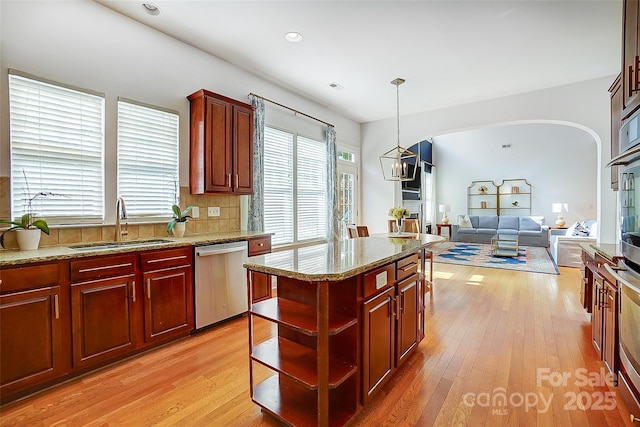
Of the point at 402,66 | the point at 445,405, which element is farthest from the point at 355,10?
the point at 445,405

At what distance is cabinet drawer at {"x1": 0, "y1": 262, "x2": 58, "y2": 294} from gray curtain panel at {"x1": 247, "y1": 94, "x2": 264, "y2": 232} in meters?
2.07

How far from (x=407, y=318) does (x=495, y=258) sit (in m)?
5.69

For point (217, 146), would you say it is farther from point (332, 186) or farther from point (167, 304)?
point (332, 186)

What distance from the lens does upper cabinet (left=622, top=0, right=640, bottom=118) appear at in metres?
1.78

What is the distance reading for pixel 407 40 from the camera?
126 inches

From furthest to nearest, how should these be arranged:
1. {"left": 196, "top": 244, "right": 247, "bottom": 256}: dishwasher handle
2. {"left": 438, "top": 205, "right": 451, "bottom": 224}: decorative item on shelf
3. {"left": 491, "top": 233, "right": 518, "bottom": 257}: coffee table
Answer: {"left": 438, "top": 205, "right": 451, "bottom": 224}: decorative item on shelf, {"left": 491, "top": 233, "right": 518, "bottom": 257}: coffee table, {"left": 196, "top": 244, "right": 247, "bottom": 256}: dishwasher handle

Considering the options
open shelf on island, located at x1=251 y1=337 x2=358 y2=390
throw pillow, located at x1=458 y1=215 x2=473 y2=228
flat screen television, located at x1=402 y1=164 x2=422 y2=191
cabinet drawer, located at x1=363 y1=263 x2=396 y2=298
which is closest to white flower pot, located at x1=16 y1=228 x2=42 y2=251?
open shelf on island, located at x1=251 y1=337 x2=358 y2=390

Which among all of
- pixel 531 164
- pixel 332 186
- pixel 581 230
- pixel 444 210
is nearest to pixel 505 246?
pixel 581 230

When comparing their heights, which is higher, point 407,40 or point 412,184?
point 407,40

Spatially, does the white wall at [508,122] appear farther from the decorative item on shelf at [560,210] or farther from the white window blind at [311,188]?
the decorative item on shelf at [560,210]

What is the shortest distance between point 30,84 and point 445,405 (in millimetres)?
3756

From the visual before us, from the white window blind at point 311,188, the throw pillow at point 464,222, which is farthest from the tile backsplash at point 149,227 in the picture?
the throw pillow at point 464,222

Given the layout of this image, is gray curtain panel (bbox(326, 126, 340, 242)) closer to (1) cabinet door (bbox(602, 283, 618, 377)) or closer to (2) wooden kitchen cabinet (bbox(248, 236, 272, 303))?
(2) wooden kitchen cabinet (bbox(248, 236, 272, 303))

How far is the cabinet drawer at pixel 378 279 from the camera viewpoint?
1740 mm
